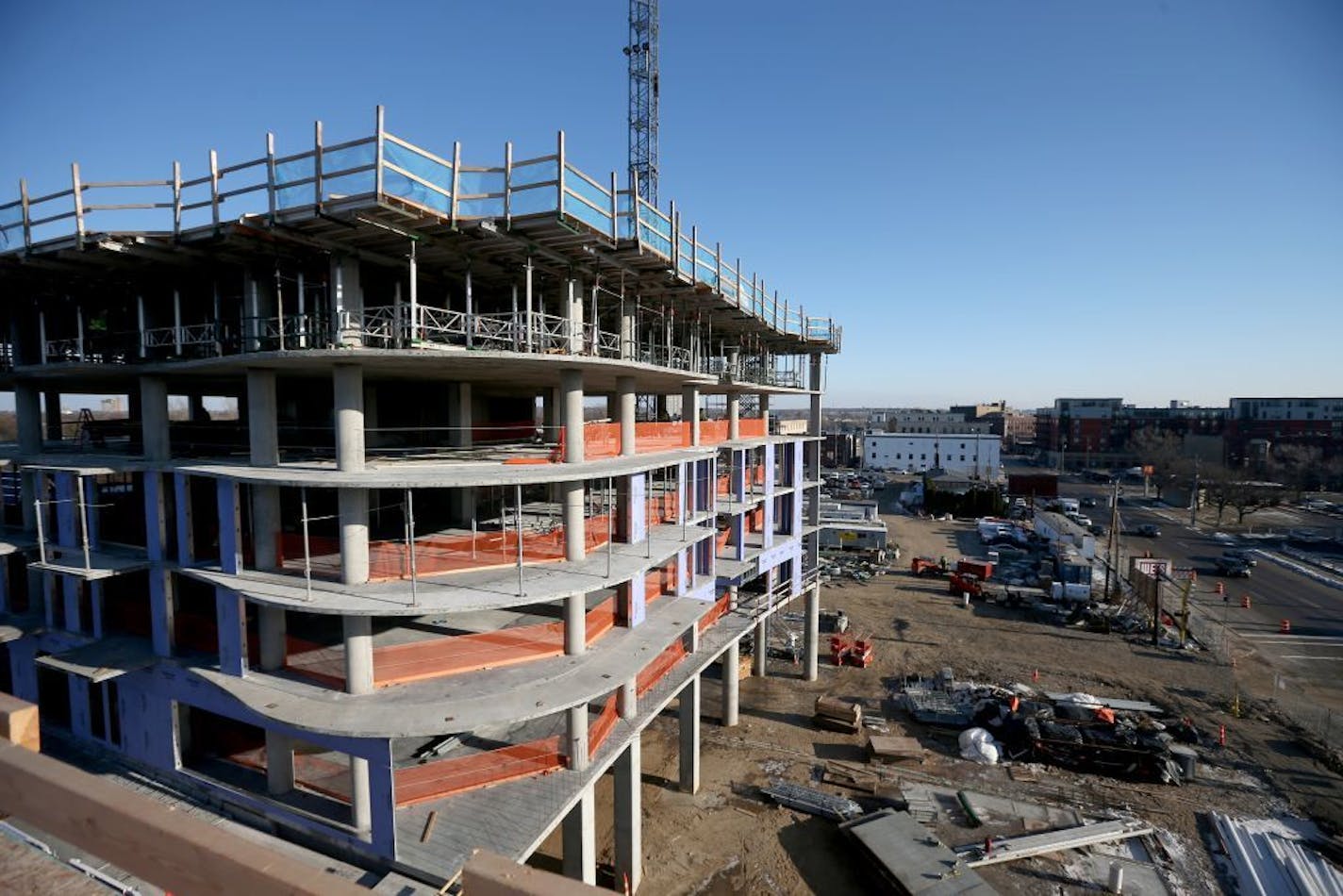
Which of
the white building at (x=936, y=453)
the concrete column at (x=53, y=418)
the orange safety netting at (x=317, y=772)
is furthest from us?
the white building at (x=936, y=453)

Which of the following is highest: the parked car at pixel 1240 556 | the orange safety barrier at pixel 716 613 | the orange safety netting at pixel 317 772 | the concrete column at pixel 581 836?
the orange safety barrier at pixel 716 613

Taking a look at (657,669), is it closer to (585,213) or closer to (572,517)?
(572,517)

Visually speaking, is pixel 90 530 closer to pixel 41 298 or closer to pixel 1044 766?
pixel 41 298

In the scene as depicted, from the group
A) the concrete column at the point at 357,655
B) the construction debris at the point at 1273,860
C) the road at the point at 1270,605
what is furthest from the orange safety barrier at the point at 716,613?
the road at the point at 1270,605

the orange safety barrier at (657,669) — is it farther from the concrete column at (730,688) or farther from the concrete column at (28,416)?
the concrete column at (28,416)

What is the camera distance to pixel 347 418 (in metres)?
12.1

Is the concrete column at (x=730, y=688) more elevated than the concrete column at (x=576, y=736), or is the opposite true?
the concrete column at (x=576, y=736)

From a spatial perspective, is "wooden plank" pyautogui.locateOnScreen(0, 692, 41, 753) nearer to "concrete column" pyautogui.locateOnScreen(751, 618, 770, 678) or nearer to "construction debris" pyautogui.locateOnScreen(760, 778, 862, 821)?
"construction debris" pyautogui.locateOnScreen(760, 778, 862, 821)

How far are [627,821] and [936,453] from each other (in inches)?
4113

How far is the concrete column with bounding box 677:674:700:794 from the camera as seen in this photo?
19641mm

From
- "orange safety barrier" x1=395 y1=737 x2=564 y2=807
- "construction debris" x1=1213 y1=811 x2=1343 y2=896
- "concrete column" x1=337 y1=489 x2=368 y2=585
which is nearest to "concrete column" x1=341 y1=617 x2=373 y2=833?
"orange safety barrier" x1=395 y1=737 x2=564 y2=807

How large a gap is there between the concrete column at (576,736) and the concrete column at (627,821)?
2455 mm

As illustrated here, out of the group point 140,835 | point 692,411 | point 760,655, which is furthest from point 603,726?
point 760,655

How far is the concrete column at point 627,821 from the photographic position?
15297 mm
